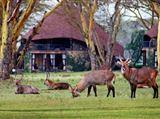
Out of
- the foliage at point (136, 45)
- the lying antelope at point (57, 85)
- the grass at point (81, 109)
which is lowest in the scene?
the grass at point (81, 109)

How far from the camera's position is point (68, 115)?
15.3 meters

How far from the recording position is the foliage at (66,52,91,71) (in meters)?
75.8

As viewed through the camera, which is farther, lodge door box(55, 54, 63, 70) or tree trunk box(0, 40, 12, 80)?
lodge door box(55, 54, 63, 70)

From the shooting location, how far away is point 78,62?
76.2 m

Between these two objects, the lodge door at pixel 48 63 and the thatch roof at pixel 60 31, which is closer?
the lodge door at pixel 48 63

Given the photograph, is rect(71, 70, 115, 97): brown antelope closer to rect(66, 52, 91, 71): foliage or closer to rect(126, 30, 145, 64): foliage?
rect(66, 52, 91, 71): foliage

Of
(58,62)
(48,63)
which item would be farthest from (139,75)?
(48,63)

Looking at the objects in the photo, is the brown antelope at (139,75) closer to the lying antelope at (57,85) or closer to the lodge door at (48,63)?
the lying antelope at (57,85)

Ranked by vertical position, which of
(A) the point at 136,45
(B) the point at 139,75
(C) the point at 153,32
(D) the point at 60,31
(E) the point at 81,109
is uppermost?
(D) the point at 60,31

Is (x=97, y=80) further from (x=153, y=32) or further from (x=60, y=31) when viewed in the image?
(x=60, y=31)

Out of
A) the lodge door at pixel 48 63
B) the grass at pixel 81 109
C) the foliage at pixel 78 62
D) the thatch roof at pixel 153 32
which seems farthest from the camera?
the lodge door at pixel 48 63

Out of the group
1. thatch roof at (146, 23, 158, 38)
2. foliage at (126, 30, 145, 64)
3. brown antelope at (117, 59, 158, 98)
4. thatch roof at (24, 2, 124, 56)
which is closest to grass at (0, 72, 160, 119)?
brown antelope at (117, 59, 158, 98)

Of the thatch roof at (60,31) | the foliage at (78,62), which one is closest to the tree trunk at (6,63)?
the foliage at (78,62)

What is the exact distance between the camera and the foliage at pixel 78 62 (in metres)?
75.8
